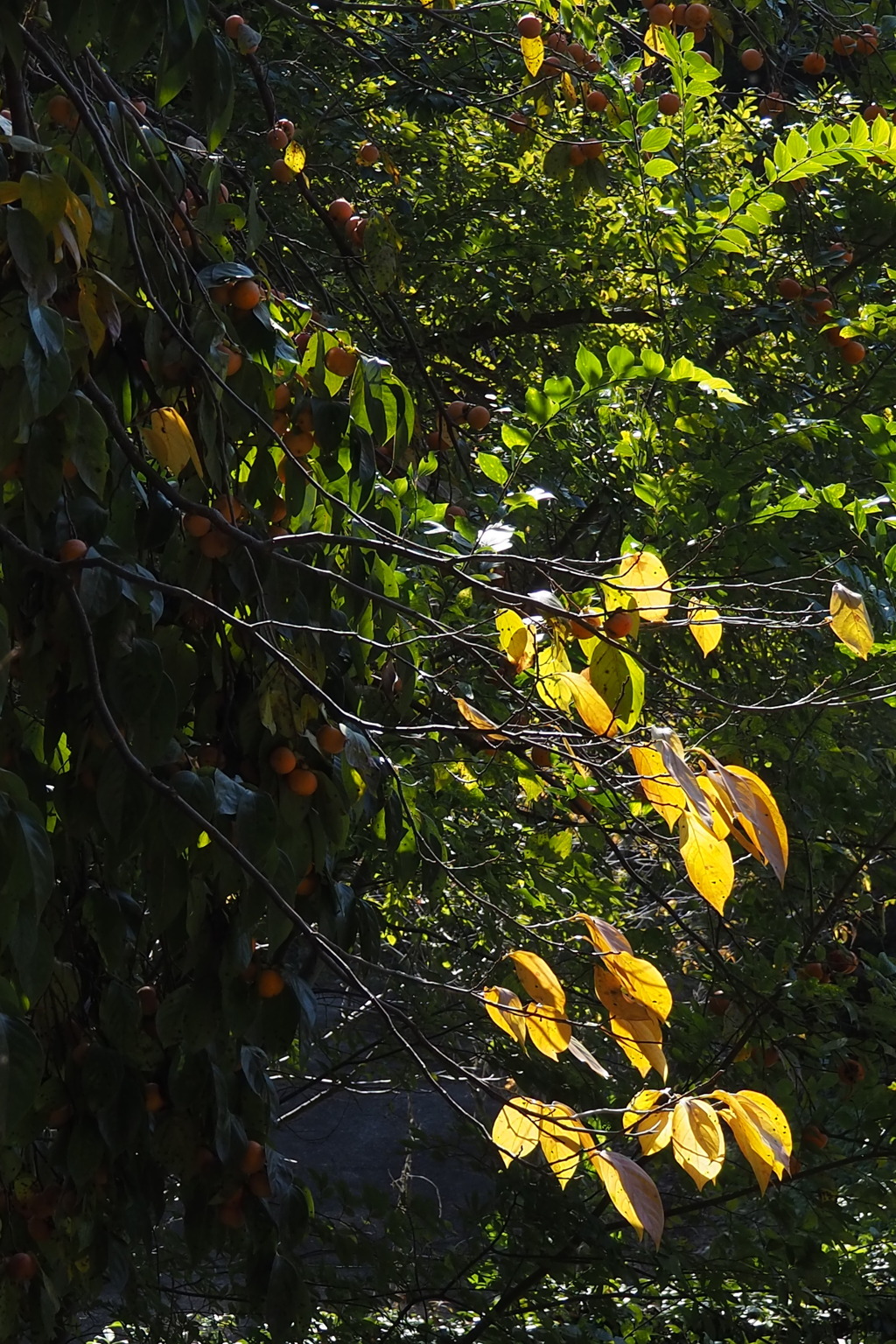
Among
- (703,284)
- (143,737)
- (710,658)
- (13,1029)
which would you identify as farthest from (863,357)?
(13,1029)

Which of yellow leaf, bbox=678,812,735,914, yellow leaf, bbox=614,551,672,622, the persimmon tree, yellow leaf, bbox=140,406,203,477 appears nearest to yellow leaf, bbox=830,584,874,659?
the persimmon tree

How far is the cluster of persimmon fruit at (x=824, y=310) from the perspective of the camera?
2.74m

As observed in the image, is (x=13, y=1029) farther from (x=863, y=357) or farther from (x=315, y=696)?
(x=863, y=357)

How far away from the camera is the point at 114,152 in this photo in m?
1.54

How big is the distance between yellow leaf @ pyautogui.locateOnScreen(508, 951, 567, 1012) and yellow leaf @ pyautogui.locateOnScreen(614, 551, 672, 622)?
36 cm

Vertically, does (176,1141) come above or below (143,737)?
below

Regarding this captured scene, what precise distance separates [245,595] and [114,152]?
0.51 meters

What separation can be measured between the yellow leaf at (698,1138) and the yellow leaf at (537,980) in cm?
19

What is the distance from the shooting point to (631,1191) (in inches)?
44.3

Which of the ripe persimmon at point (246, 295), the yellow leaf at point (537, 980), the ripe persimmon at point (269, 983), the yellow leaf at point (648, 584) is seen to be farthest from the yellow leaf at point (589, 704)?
the ripe persimmon at point (246, 295)

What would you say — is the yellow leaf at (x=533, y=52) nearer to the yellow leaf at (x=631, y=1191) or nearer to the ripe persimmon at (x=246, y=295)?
the ripe persimmon at (x=246, y=295)

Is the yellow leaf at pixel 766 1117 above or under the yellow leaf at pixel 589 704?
under

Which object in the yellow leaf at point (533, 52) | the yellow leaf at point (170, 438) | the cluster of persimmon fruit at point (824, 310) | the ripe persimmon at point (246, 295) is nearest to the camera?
the yellow leaf at point (170, 438)

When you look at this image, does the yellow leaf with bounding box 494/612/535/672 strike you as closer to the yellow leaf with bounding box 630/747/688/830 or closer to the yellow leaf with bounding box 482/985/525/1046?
the yellow leaf with bounding box 630/747/688/830
